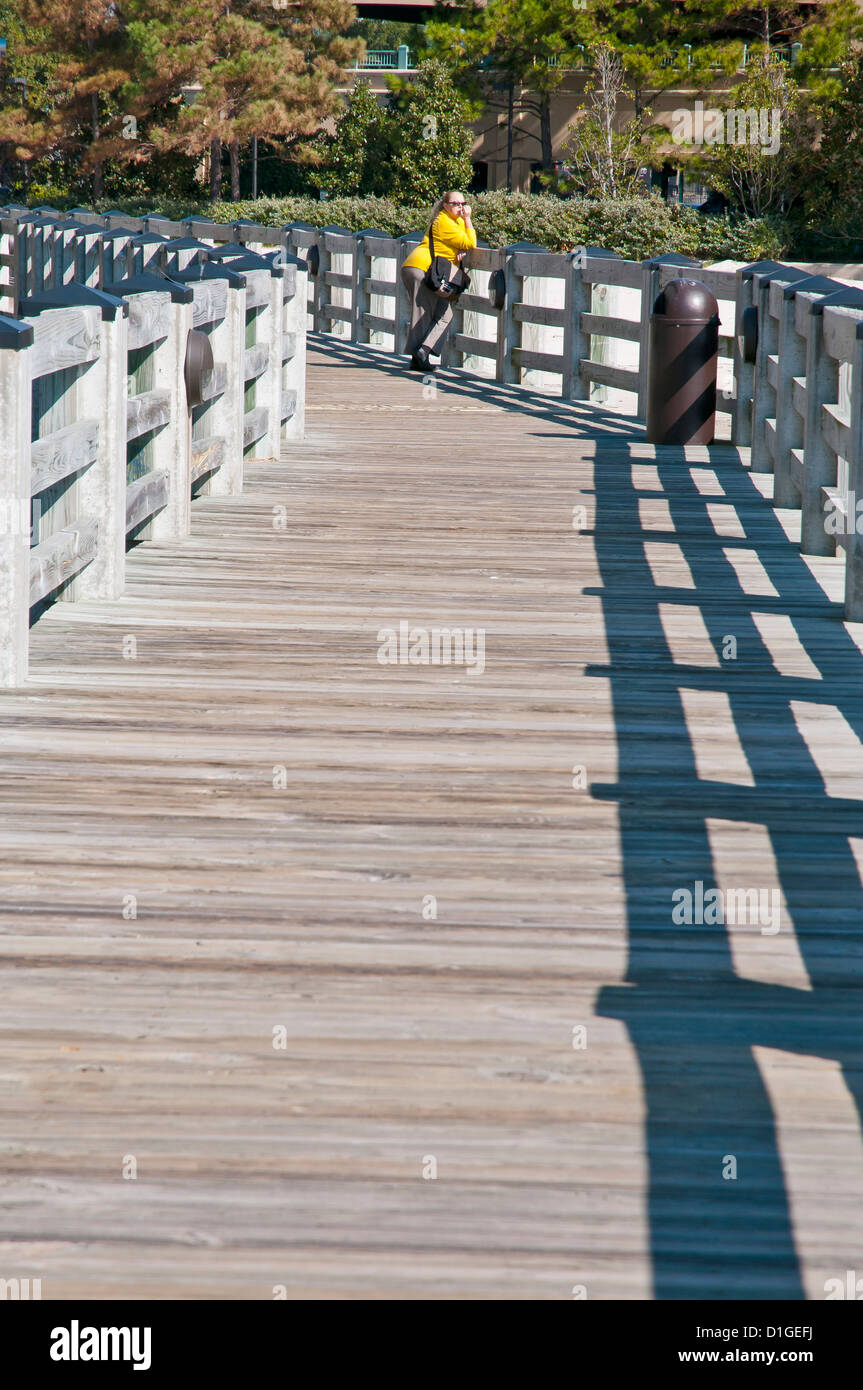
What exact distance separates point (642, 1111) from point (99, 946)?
141cm

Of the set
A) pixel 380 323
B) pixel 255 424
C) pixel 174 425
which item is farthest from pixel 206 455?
pixel 380 323

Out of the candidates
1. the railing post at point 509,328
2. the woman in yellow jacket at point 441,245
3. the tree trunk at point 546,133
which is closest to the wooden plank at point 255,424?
the woman in yellow jacket at point 441,245

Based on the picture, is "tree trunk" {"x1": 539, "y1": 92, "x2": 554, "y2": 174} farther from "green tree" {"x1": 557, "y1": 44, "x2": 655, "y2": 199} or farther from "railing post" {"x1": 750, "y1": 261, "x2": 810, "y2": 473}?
"railing post" {"x1": 750, "y1": 261, "x2": 810, "y2": 473}

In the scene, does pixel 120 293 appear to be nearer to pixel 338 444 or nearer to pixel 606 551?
pixel 606 551

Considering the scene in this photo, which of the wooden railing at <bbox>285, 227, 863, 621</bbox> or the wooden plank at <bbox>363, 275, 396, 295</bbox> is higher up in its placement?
the wooden plank at <bbox>363, 275, 396, 295</bbox>

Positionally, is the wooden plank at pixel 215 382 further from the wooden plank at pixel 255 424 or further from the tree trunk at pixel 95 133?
the tree trunk at pixel 95 133

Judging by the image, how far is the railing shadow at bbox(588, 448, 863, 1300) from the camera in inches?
120

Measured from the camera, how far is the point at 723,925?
4328mm

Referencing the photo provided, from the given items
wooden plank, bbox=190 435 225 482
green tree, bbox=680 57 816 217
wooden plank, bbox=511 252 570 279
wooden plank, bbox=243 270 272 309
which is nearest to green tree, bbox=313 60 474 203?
green tree, bbox=680 57 816 217

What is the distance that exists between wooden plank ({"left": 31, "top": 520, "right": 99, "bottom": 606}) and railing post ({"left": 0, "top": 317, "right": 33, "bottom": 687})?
32cm

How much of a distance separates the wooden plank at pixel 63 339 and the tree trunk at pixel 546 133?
154ft

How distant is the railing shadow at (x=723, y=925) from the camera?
3057 mm

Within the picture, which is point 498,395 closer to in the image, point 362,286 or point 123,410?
point 362,286
